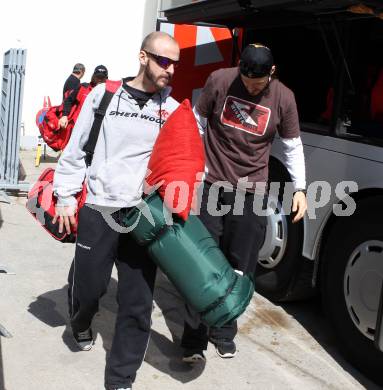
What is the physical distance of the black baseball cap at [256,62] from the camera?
306 centimetres

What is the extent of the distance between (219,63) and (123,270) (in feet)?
9.71

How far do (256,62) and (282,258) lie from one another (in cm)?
170

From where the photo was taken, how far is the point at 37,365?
10.7ft

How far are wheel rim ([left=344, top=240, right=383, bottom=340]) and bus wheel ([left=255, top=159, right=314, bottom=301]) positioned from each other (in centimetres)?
61

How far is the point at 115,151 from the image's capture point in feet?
9.24

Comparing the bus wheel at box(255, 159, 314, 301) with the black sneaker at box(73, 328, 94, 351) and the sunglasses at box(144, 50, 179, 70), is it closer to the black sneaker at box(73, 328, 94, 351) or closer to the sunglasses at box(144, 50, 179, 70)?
the black sneaker at box(73, 328, 94, 351)

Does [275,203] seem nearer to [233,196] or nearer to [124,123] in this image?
[233,196]

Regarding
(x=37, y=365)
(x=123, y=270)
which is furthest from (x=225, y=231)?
(x=37, y=365)

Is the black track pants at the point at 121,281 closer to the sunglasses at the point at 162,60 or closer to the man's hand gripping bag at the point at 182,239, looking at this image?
the man's hand gripping bag at the point at 182,239

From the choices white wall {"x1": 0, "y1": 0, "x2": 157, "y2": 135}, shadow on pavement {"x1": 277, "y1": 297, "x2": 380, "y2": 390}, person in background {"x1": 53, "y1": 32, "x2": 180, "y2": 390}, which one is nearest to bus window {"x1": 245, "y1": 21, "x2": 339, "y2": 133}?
shadow on pavement {"x1": 277, "y1": 297, "x2": 380, "y2": 390}

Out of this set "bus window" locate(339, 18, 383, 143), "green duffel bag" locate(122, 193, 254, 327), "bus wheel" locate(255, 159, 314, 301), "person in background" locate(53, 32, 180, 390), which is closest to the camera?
"green duffel bag" locate(122, 193, 254, 327)

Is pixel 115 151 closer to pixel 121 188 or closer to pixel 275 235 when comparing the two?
pixel 121 188

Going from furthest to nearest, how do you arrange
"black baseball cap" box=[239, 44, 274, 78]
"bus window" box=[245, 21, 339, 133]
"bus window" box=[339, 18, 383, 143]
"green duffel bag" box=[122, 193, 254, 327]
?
1. "bus window" box=[245, 21, 339, 133]
2. "bus window" box=[339, 18, 383, 143]
3. "black baseball cap" box=[239, 44, 274, 78]
4. "green duffel bag" box=[122, 193, 254, 327]

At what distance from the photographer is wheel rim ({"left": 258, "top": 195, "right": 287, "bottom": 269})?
4.28 metres
